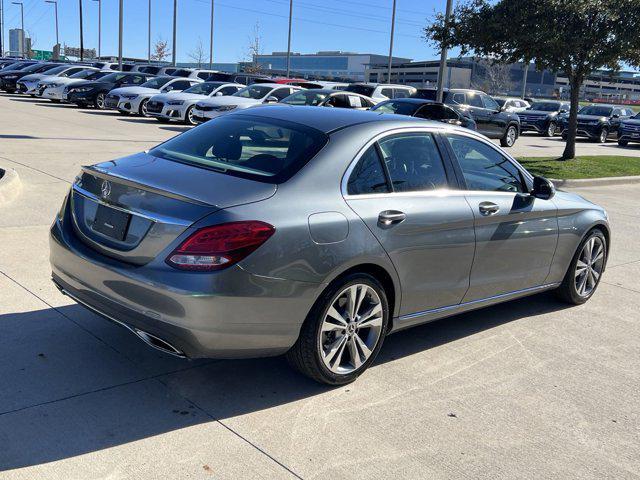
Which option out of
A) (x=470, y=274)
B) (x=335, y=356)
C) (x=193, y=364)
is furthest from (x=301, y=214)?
(x=470, y=274)

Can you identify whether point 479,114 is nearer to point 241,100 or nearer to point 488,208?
point 241,100

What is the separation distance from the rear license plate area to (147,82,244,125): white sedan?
1867 centimetres

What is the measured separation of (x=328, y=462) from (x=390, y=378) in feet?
3.78

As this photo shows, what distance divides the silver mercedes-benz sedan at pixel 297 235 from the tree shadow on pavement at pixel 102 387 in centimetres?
35

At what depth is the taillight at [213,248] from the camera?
11.7ft

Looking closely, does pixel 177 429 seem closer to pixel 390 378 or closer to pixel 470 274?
pixel 390 378

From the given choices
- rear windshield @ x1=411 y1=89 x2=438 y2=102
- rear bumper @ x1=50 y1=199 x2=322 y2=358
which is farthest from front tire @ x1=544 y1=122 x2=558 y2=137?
rear bumper @ x1=50 y1=199 x2=322 y2=358

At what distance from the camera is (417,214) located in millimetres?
4500

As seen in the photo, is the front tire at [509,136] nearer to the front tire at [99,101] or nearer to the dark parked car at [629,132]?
the dark parked car at [629,132]

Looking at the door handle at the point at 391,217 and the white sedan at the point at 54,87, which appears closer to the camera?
the door handle at the point at 391,217

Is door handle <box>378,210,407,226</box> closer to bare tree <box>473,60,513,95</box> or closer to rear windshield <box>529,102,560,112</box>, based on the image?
rear windshield <box>529,102,560,112</box>

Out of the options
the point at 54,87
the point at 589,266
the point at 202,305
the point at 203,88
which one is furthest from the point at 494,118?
the point at 202,305

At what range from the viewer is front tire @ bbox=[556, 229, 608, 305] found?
6.19 m

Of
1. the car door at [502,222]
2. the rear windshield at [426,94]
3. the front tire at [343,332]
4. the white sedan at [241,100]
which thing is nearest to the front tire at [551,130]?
the rear windshield at [426,94]
